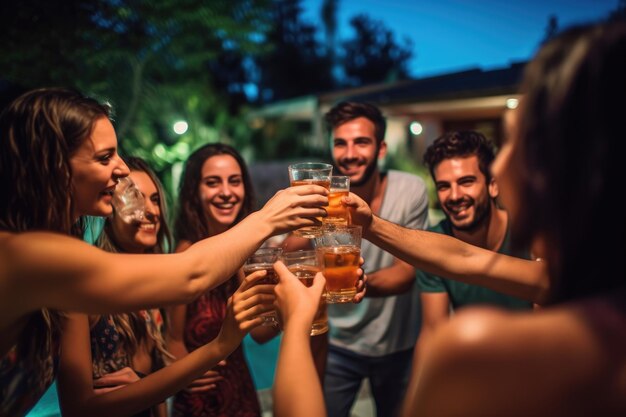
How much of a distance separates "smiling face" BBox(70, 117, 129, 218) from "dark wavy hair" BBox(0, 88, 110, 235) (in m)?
0.07

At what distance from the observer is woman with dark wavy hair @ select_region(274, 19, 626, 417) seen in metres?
0.96

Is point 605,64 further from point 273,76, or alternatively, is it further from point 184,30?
point 273,76

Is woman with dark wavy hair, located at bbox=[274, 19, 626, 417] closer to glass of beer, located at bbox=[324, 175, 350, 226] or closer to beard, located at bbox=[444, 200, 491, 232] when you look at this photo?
glass of beer, located at bbox=[324, 175, 350, 226]

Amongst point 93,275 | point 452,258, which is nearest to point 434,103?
point 452,258

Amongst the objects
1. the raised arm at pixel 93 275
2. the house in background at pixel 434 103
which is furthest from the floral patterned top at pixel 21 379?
the house in background at pixel 434 103

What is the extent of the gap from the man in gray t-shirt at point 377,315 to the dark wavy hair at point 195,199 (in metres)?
0.87

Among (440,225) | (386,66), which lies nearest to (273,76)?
(386,66)

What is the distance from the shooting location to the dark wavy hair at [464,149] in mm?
3088

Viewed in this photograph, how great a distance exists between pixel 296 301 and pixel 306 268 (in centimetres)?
43

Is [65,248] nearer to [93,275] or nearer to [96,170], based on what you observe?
[93,275]

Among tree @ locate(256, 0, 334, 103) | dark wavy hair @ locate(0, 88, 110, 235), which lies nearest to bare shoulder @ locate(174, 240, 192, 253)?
dark wavy hair @ locate(0, 88, 110, 235)

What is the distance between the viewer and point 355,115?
12.4 ft

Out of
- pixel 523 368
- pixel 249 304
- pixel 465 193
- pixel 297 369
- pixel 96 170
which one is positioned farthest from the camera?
pixel 465 193

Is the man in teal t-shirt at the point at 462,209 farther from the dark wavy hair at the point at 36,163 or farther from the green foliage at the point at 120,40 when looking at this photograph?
the green foliage at the point at 120,40
